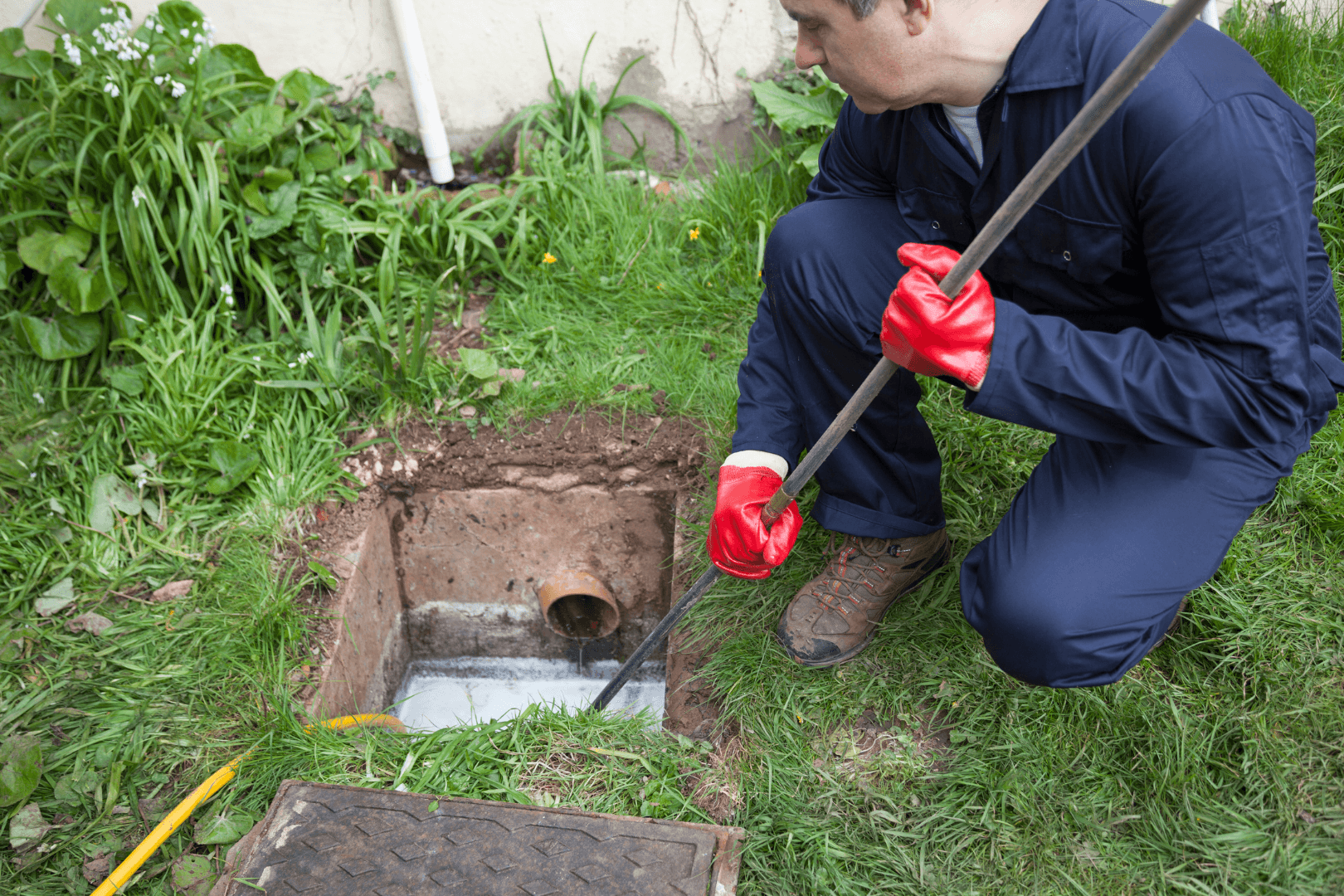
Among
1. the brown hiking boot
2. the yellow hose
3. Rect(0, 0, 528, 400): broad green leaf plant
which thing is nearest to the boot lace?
the brown hiking boot

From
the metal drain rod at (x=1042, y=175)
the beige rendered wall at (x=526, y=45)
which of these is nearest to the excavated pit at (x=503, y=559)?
the metal drain rod at (x=1042, y=175)

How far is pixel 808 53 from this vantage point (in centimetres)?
151

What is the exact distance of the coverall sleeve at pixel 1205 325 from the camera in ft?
4.24

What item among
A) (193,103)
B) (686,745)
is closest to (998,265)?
(686,745)

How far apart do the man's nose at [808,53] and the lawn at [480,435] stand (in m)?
1.10

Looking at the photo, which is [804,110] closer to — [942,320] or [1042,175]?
[942,320]

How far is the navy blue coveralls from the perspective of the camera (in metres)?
1.32

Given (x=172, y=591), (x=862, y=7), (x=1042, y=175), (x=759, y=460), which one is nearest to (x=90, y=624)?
(x=172, y=591)

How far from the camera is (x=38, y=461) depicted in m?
2.47

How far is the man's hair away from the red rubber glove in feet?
3.03

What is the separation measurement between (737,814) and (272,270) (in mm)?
2149

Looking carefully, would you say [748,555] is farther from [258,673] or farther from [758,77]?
[758,77]

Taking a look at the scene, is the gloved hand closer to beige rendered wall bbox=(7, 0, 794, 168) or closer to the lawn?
the lawn

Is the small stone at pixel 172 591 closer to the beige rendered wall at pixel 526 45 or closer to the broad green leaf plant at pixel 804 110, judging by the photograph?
the beige rendered wall at pixel 526 45
